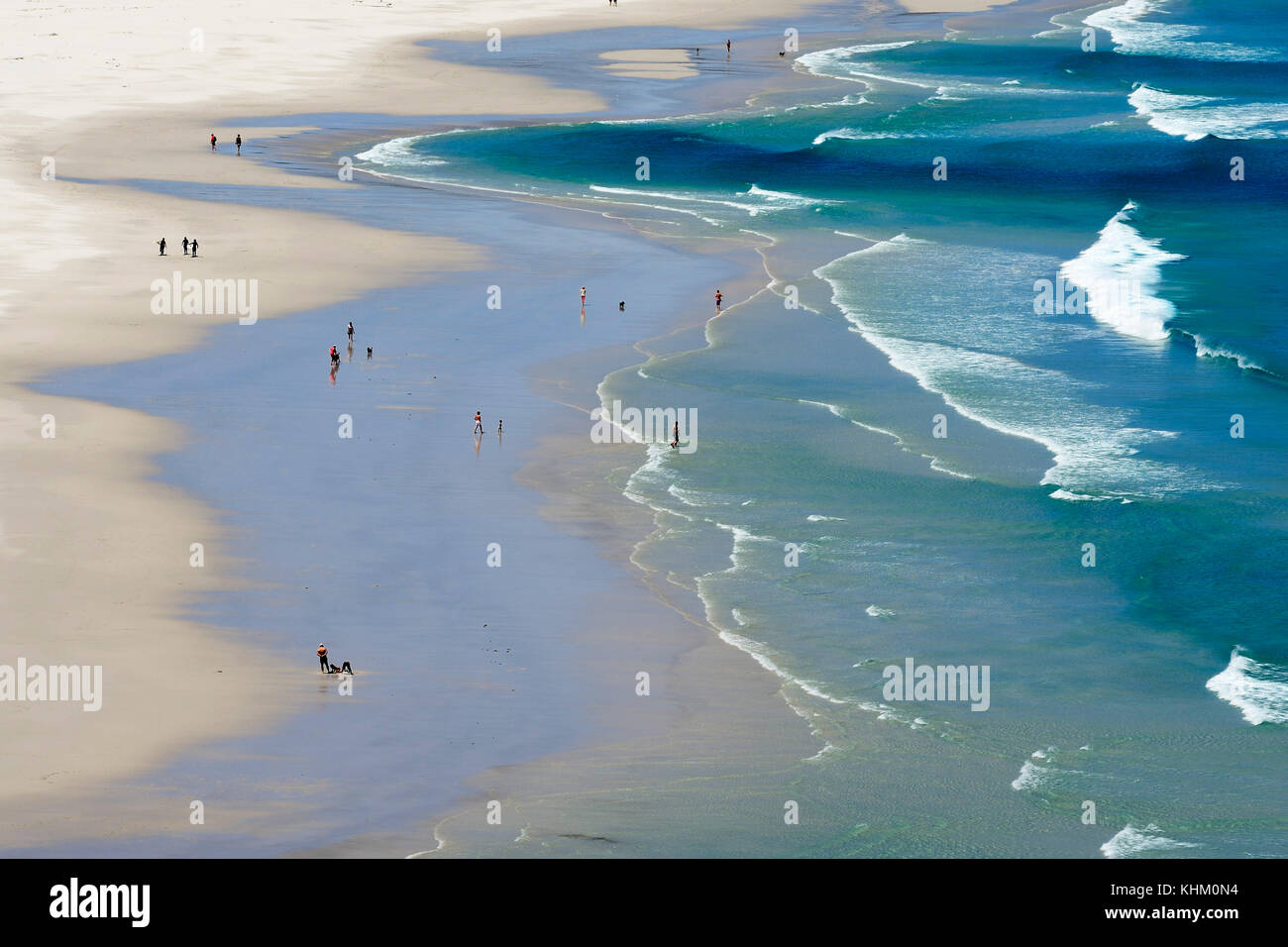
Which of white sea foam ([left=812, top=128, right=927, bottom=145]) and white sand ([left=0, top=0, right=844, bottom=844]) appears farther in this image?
white sea foam ([left=812, top=128, right=927, bottom=145])

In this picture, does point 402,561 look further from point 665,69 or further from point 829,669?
point 665,69

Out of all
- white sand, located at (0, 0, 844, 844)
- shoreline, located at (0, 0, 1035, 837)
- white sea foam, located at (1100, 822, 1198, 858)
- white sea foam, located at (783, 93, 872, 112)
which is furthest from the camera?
white sea foam, located at (783, 93, 872, 112)

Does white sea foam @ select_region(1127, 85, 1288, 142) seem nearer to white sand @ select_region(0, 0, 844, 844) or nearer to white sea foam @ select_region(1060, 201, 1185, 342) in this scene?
white sea foam @ select_region(1060, 201, 1185, 342)

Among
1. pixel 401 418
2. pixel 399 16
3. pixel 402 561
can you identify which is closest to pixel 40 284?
pixel 401 418

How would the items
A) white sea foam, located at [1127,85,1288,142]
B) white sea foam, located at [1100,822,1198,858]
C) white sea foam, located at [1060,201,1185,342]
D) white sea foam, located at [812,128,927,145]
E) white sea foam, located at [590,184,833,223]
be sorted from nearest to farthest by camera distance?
1. white sea foam, located at [1100,822,1198,858]
2. white sea foam, located at [1060,201,1185,342]
3. white sea foam, located at [590,184,833,223]
4. white sea foam, located at [812,128,927,145]
5. white sea foam, located at [1127,85,1288,142]

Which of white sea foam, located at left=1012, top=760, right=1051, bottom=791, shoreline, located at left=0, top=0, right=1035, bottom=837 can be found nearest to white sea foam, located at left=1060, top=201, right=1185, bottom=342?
shoreline, located at left=0, top=0, right=1035, bottom=837

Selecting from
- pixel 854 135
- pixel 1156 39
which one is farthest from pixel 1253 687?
pixel 1156 39

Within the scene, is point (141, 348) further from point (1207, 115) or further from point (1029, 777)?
point (1207, 115)
